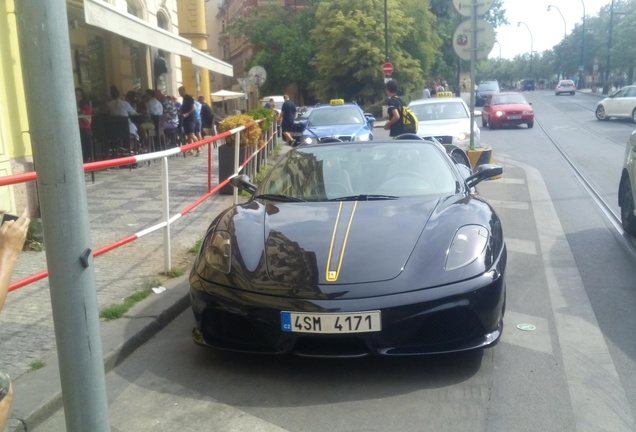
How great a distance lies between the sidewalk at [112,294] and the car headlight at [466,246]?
2173mm

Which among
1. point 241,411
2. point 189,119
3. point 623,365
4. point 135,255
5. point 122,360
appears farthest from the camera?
point 189,119

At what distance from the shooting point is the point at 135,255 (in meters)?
7.05

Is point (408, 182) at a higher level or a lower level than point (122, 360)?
higher

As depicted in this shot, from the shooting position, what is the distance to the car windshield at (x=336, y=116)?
1697cm

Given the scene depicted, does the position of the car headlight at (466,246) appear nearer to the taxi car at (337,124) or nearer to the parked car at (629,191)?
the parked car at (629,191)

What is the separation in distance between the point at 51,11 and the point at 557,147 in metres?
18.5

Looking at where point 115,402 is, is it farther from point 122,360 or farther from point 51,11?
point 51,11

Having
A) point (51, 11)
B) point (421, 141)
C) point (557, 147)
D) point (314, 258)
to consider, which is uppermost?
point (51, 11)

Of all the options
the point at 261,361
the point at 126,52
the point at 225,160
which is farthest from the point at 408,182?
the point at 126,52

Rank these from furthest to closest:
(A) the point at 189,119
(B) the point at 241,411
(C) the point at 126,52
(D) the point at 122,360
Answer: (C) the point at 126,52 < (A) the point at 189,119 < (D) the point at 122,360 < (B) the point at 241,411

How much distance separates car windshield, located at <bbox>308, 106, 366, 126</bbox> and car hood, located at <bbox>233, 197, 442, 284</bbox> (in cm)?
1187

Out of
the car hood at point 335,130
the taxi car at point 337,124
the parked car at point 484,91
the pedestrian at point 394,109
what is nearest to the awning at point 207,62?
the taxi car at point 337,124

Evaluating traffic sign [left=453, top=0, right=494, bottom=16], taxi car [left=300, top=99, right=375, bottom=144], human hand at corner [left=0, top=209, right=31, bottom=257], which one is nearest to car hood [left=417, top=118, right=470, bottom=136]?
taxi car [left=300, top=99, right=375, bottom=144]

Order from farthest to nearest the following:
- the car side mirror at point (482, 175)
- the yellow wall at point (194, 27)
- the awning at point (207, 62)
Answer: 1. the yellow wall at point (194, 27)
2. the awning at point (207, 62)
3. the car side mirror at point (482, 175)
